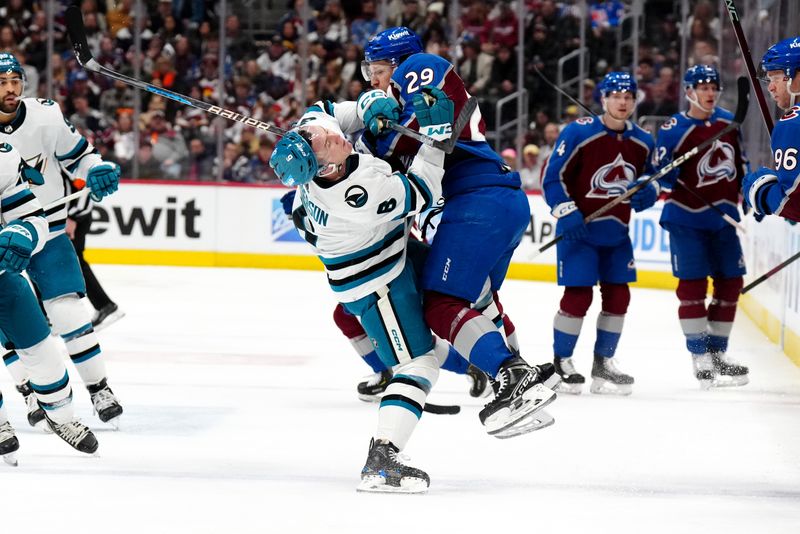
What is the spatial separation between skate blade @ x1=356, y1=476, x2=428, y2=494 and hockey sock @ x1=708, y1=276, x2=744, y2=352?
2.39m

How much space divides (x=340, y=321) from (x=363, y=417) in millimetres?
459

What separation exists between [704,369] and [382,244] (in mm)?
2389

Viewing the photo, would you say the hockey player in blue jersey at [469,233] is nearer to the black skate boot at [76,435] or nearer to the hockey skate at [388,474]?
the hockey skate at [388,474]

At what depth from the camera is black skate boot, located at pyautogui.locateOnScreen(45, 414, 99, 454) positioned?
3.63 m

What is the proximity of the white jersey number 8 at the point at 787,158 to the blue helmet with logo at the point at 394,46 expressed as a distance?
108 centimetres

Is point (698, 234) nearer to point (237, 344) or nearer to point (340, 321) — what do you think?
point (340, 321)

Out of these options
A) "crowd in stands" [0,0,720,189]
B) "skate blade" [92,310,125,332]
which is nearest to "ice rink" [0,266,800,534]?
"skate blade" [92,310,125,332]

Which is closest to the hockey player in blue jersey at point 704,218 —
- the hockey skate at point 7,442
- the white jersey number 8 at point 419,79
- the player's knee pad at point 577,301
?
the player's knee pad at point 577,301

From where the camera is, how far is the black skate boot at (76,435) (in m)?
3.63

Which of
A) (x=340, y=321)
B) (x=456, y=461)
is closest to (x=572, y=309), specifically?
(x=340, y=321)

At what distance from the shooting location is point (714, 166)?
5.14 metres

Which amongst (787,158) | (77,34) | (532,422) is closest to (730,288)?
(787,158)

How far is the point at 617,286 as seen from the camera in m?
5.01

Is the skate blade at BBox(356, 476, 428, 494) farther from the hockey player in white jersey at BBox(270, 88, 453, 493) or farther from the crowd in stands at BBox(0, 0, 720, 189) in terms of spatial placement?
the crowd in stands at BBox(0, 0, 720, 189)
